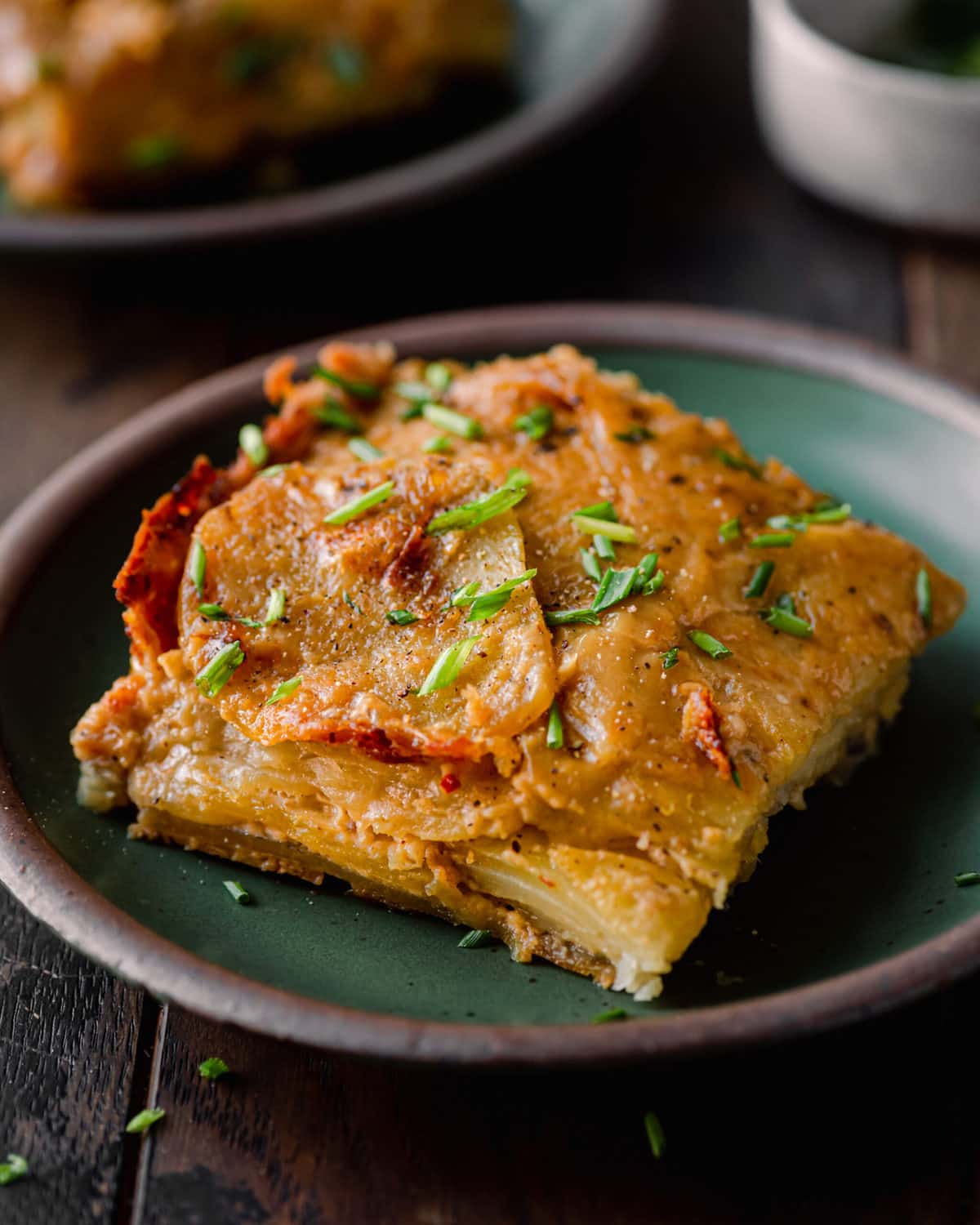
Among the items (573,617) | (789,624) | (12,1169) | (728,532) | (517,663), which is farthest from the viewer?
(728,532)

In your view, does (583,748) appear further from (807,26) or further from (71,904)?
(807,26)

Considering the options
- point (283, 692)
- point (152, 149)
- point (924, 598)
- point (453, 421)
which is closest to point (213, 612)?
point (283, 692)

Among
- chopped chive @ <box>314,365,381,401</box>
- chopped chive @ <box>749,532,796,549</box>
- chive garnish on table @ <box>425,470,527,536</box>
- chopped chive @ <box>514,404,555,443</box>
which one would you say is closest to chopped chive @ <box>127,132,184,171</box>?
chopped chive @ <box>314,365,381,401</box>

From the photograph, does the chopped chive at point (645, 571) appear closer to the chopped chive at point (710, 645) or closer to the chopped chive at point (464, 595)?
the chopped chive at point (710, 645)

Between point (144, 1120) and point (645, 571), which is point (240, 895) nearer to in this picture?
point (144, 1120)

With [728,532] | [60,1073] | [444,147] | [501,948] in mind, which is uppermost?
[728,532]

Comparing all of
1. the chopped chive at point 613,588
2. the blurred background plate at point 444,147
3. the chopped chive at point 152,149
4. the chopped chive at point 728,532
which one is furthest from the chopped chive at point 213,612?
the chopped chive at point 152,149

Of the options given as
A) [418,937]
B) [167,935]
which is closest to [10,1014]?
[167,935]
